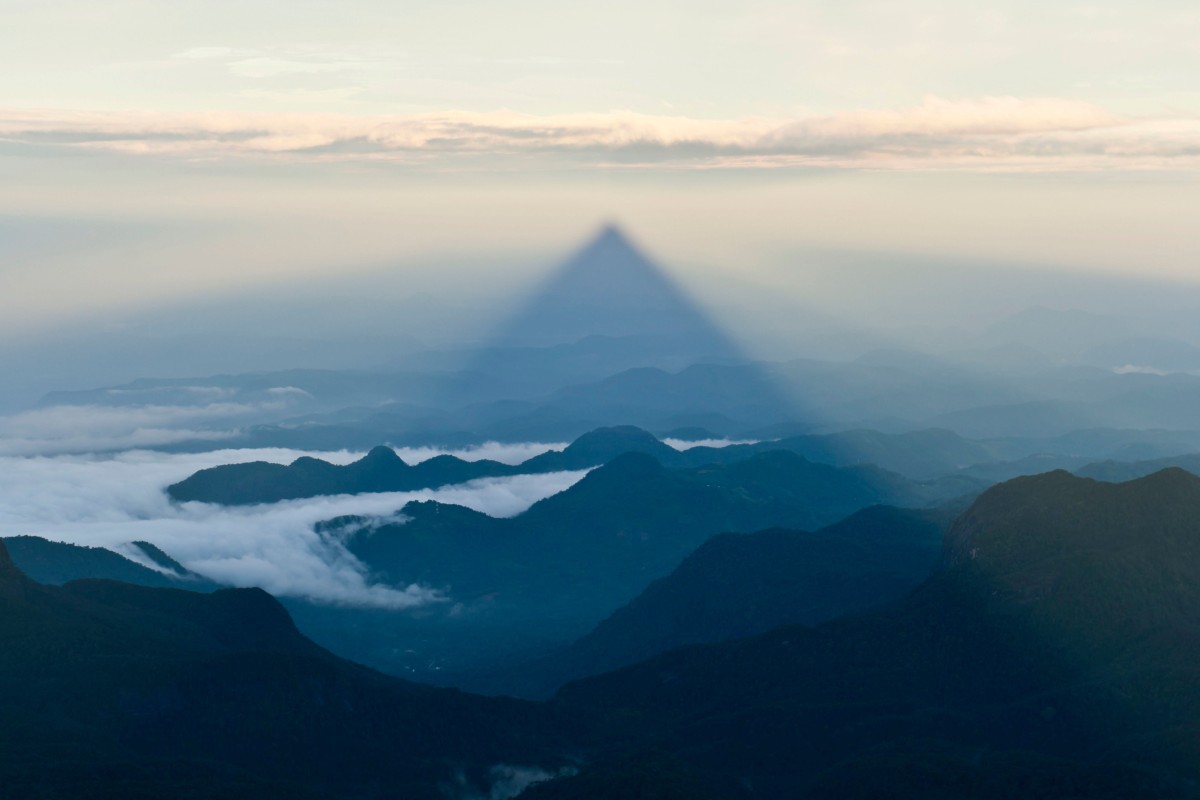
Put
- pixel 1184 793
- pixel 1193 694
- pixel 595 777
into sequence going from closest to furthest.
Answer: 1. pixel 1184 793
2. pixel 595 777
3. pixel 1193 694

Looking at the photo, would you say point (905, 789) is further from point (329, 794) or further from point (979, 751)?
point (329, 794)

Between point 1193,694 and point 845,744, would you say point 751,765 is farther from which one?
point 1193,694

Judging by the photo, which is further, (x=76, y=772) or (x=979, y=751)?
(x=979, y=751)

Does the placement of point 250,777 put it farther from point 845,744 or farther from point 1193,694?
point 1193,694

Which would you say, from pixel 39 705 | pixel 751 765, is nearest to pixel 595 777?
pixel 751 765

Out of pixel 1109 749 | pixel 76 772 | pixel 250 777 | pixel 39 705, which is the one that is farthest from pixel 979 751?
pixel 39 705

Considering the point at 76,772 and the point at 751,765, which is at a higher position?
the point at 76,772

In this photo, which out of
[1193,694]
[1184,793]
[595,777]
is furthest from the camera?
[1193,694]

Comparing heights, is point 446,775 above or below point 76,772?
below

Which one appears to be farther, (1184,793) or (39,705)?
(39,705)
